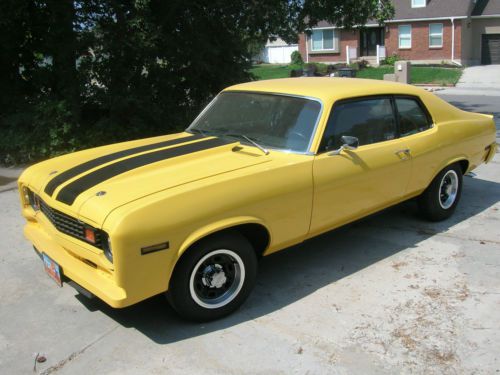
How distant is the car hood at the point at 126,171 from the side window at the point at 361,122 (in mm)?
638

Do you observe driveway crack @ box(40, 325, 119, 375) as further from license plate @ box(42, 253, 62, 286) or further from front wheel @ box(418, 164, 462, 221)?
front wheel @ box(418, 164, 462, 221)

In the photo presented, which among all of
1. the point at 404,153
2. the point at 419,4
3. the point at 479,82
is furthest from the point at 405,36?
the point at 404,153

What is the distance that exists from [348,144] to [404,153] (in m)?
0.91

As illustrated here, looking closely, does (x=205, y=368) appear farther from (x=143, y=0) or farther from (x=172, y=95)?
(x=172, y=95)

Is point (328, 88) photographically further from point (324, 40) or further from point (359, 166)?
point (324, 40)

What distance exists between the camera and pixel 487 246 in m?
4.89

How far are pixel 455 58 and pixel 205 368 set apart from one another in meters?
34.5

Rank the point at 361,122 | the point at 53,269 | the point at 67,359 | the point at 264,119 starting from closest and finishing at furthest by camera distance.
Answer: the point at 67,359 < the point at 53,269 < the point at 264,119 < the point at 361,122

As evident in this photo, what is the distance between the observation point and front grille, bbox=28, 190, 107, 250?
3.23 metres

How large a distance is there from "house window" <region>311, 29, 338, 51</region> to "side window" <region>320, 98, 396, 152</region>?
34.4 m

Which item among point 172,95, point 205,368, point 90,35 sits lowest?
point 205,368

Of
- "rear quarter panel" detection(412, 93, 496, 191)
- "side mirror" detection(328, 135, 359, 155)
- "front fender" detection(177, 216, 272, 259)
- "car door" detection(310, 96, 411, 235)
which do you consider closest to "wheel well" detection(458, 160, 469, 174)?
"rear quarter panel" detection(412, 93, 496, 191)


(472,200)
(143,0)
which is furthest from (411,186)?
(143,0)

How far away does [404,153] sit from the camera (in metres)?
4.75
